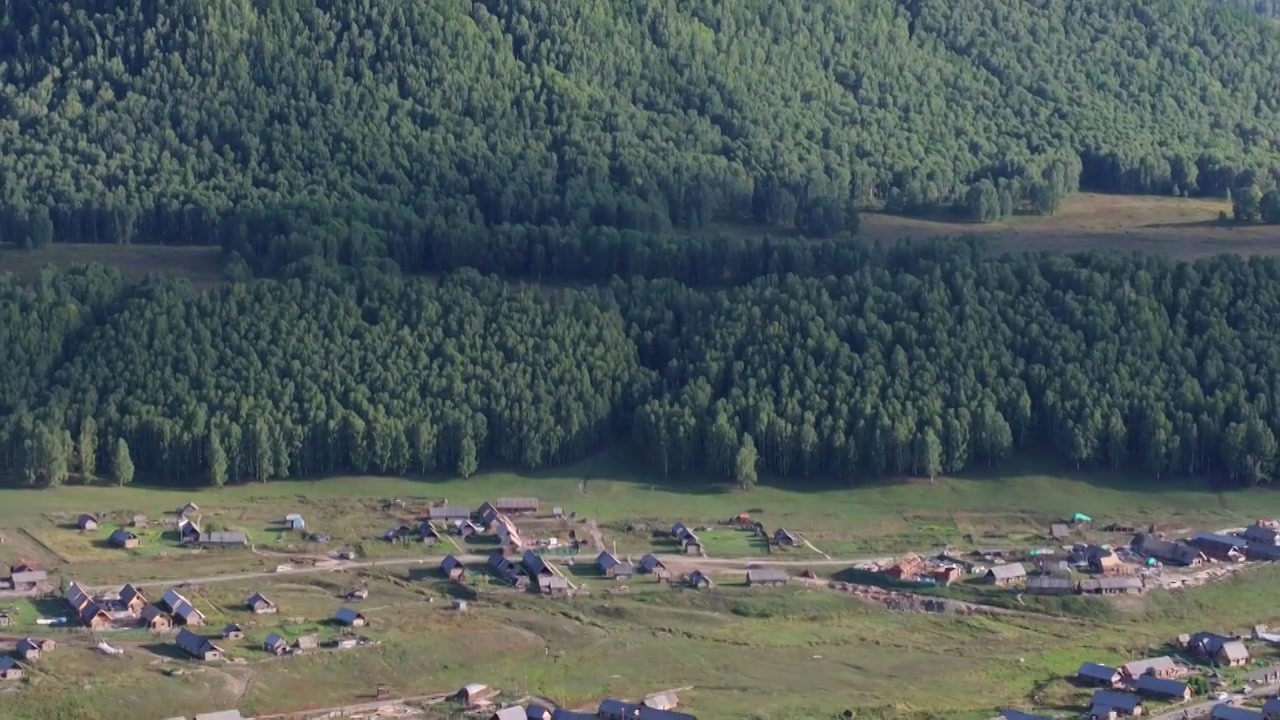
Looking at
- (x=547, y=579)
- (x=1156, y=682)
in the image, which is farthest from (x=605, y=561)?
(x=1156, y=682)

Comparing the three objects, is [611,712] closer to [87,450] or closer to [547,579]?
[547,579]

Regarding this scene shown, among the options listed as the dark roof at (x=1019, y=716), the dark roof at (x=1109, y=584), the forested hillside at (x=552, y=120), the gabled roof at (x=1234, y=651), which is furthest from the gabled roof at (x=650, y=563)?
the forested hillside at (x=552, y=120)

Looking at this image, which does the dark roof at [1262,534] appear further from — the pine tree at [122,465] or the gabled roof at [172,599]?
the pine tree at [122,465]

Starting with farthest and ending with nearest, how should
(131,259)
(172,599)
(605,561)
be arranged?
→ (131,259), (605,561), (172,599)

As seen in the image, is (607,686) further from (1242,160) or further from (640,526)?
(1242,160)

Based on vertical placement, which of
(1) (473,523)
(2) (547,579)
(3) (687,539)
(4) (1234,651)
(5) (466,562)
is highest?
(1) (473,523)

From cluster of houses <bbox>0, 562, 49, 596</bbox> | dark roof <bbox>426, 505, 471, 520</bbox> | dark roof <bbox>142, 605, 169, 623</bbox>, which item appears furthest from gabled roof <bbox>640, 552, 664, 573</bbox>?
cluster of houses <bbox>0, 562, 49, 596</bbox>

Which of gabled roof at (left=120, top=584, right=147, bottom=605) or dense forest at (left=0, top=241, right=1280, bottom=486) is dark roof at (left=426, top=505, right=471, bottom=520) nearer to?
dense forest at (left=0, top=241, right=1280, bottom=486)

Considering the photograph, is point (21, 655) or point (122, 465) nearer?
point (21, 655)
